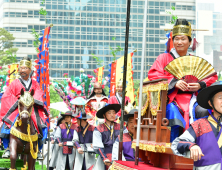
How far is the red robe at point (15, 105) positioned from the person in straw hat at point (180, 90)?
4340 millimetres

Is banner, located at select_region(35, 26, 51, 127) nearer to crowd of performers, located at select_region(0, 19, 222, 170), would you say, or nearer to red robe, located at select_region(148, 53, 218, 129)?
crowd of performers, located at select_region(0, 19, 222, 170)

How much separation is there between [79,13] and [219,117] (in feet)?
239

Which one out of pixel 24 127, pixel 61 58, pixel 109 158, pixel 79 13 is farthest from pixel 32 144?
pixel 79 13

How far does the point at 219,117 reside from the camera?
4.11m

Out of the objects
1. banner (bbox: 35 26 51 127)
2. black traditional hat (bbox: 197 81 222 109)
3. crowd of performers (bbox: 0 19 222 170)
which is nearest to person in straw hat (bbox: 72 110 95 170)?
crowd of performers (bbox: 0 19 222 170)

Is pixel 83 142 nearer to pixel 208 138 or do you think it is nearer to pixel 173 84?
pixel 173 84

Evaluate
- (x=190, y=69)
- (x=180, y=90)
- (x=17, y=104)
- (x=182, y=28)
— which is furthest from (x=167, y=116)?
(x=17, y=104)

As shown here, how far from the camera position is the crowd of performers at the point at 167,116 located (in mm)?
4055

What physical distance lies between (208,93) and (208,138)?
0.45 meters

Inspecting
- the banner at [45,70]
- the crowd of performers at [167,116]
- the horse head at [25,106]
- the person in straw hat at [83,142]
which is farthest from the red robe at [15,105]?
the person in straw hat at [83,142]

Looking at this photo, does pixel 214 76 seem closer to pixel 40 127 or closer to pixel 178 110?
pixel 178 110

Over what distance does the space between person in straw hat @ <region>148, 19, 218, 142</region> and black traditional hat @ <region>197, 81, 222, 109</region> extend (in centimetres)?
90

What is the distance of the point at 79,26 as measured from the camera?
74.2m

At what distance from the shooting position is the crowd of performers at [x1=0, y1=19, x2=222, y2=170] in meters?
4.05
